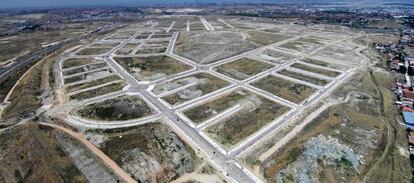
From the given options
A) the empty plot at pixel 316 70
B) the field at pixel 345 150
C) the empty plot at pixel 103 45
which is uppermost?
the empty plot at pixel 103 45

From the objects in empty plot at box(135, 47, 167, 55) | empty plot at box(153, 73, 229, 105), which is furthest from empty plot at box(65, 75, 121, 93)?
empty plot at box(135, 47, 167, 55)

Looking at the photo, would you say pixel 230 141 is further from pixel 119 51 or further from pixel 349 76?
pixel 119 51

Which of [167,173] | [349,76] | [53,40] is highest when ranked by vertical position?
[53,40]

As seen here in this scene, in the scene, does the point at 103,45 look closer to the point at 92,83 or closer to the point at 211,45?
the point at 211,45

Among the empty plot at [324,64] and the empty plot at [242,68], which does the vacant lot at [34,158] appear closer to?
the empty plot at [242,68]

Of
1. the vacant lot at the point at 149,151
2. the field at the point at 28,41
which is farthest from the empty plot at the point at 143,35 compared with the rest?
the vacant lot at the point at 149,151

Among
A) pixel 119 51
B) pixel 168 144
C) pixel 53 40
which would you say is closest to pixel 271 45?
pixel 119 51

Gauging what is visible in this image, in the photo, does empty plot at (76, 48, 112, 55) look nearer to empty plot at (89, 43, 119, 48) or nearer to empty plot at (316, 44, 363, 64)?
empty plot at (89, 43, 119, 48)
